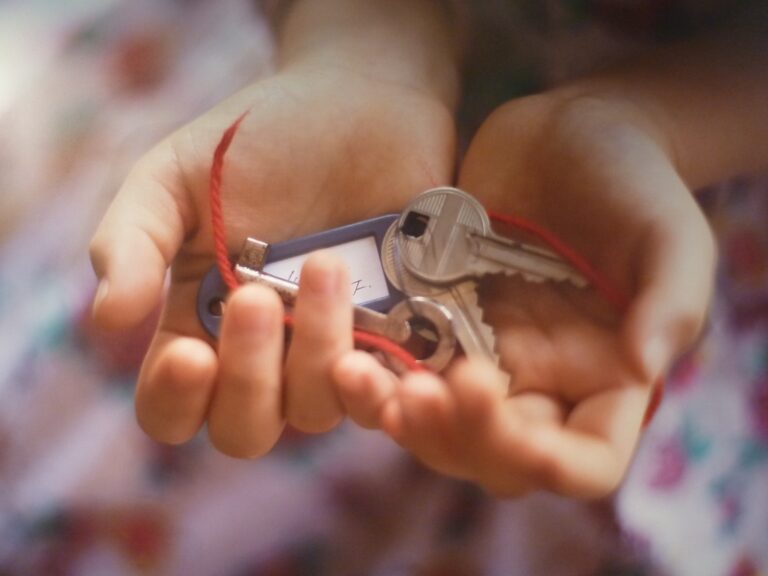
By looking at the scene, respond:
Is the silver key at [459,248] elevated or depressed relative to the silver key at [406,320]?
elevated

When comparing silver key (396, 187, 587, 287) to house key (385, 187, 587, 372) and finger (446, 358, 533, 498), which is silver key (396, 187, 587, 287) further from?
finger (446, 358, 533, 498)

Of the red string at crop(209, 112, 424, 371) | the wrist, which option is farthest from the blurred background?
the red string at crop(209, 112, 424, 371)

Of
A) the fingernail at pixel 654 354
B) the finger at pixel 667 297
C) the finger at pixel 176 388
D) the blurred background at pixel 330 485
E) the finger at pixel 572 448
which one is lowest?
the blurred background at pixel 330 485

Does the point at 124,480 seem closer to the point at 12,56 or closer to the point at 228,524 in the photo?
the point at 228,524

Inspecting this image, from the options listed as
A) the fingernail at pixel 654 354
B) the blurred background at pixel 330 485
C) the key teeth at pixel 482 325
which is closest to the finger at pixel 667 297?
the fingernail at pixel 654 354

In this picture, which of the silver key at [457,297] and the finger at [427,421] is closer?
the finger at [427,421]

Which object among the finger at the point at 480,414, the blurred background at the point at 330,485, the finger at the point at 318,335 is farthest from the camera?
the blurred background at the point at 330,485

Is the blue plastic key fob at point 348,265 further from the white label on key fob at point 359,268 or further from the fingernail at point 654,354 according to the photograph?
the fingernail at point 654,354
